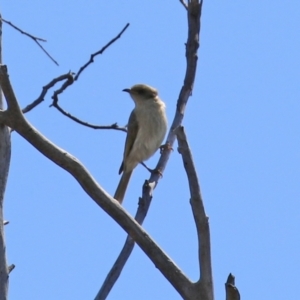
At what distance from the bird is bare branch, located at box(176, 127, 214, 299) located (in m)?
5.51

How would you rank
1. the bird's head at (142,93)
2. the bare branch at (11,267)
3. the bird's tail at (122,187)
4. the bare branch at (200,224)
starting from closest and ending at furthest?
the bare branch at (200,224) → the bare branch at (11,267) → the bird's tail at (122,187) → the bird's head at (142,93)

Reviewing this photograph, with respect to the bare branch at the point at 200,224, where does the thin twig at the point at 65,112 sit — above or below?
above

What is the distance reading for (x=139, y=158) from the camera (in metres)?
9.48

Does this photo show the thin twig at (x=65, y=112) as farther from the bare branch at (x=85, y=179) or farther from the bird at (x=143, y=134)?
the bird at (x=143, y=134)

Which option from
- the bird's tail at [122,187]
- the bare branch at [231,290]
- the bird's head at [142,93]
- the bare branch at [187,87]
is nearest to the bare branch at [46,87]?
the bare branch at [187,87]

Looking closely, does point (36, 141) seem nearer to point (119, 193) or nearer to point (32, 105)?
point (32, 105)

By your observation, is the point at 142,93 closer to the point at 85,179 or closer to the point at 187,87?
the point at 187,87

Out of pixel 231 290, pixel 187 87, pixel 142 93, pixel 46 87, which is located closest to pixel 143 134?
pixel 142 93

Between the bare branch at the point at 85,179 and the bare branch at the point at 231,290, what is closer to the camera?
the bare branch at the point at 231,290

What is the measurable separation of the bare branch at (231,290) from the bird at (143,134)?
596 centimetres

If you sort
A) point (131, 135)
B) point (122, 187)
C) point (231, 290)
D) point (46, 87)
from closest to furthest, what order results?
point (231, 290) < point (46, 87) < point (122, 187) < point (131, 135)

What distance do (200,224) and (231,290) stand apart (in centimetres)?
49

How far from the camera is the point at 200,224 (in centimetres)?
358

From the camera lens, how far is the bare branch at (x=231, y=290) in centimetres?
316
